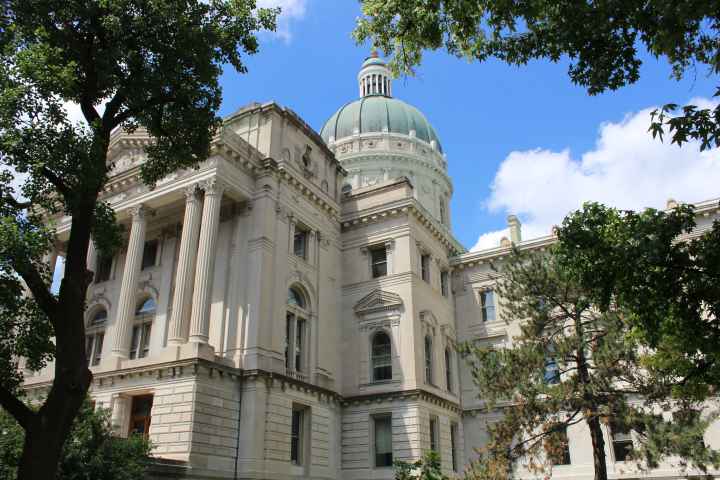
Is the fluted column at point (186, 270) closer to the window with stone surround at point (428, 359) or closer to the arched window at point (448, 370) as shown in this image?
the window with stone surround at point (428, 359)

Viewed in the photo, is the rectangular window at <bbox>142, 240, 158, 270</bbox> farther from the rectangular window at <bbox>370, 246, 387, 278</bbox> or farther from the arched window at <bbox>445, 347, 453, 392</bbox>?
the arched window at <bbox>445, 347, 453, 392</bbox>

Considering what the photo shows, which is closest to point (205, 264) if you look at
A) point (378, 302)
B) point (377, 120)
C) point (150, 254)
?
point (150, 254)

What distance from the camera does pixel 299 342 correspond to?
2689cm

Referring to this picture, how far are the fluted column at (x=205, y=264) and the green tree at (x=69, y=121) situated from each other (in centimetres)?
873

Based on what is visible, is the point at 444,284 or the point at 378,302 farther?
the point at 444,284

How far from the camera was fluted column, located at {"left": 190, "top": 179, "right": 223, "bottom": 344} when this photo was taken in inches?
870

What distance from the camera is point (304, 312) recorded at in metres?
27.3

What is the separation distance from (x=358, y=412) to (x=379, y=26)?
1907 cm

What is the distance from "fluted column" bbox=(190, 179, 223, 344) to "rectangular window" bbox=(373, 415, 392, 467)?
937cm

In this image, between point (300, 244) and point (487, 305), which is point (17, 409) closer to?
point (300, 244)

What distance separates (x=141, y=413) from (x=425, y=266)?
15846mm

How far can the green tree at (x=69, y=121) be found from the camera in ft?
35.2

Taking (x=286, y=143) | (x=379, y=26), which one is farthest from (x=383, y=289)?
(x=379, y=26)

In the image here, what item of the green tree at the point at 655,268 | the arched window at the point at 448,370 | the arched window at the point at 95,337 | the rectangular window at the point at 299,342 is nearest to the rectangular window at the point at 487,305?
the arched window at the point at 448,370
